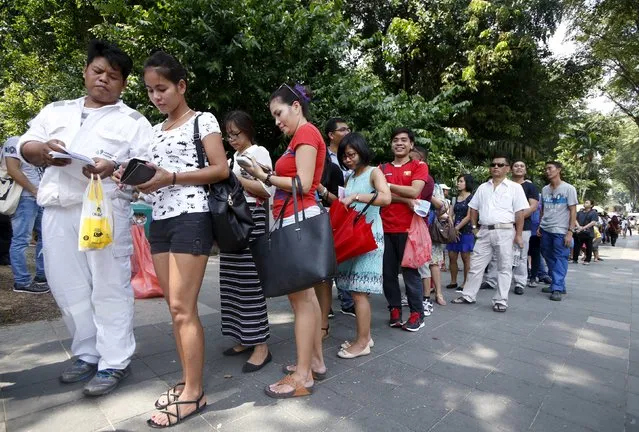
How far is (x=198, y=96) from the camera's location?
7.26 metres

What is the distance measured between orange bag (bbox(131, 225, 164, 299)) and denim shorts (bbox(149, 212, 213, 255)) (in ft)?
8.80

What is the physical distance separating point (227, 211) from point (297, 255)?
462 mm

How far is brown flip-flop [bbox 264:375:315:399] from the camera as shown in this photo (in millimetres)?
2395

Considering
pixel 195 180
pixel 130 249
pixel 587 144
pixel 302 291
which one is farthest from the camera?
pixel 587 144

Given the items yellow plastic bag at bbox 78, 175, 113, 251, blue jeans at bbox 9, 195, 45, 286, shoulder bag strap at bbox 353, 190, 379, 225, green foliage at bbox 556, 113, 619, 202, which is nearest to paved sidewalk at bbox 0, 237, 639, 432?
yellow plastic bag at bbox 78, 175, 113, 251

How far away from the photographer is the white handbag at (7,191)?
15.1 ft

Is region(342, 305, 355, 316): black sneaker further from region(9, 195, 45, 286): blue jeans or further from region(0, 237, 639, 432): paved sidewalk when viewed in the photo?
region(9, 195, 45, 286): blue jeans

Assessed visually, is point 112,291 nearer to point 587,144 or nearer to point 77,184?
point 77,184

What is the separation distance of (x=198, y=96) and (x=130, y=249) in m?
5.29

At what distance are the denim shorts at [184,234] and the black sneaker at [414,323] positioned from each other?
229 cm

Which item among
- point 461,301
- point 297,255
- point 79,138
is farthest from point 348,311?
point 79,138

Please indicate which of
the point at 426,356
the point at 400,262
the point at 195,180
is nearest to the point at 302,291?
the point at 195,180

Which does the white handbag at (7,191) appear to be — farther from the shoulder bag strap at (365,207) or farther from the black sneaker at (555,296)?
the black sneaker at (555,296)

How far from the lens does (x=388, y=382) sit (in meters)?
2.67
